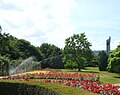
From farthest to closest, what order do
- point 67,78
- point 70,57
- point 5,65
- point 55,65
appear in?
point 55,65 → point 70,57 → point 5,65 → point 67,78

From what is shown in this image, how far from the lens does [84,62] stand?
4103 centimetres

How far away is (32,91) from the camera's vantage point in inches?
463

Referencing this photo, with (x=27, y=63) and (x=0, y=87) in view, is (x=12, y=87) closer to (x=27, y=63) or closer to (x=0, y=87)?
(x=0, y=87)

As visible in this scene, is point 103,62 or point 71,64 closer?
point 71,64

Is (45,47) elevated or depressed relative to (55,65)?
elevated

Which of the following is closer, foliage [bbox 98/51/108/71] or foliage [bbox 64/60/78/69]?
foliage [bbox 64/60/78/69]

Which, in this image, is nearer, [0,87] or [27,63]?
[0,87]

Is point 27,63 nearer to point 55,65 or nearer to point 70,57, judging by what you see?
point 70,57

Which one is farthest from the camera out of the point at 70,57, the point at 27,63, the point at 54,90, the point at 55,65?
the point at 55,65

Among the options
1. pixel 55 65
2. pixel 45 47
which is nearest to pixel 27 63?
pixel 55 65

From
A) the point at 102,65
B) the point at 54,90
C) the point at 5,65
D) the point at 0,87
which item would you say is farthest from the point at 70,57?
the point at 54,90

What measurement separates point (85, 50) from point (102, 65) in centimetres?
409

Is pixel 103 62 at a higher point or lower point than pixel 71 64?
higher

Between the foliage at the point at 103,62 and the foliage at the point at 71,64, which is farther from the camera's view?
the foliage at the point at 103,62
